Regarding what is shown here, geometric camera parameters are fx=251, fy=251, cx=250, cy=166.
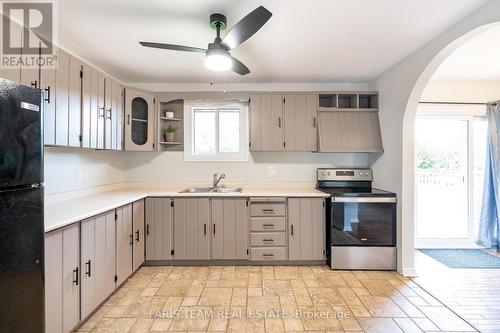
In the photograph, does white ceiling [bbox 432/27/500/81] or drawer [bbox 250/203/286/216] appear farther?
drawer [bbox 250/203/286/216]

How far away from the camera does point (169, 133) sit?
3488mm

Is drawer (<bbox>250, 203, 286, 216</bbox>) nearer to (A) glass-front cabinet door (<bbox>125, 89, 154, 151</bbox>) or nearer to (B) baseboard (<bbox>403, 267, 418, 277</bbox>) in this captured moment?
(B) baseboard (<bbox>403, 267, 418, 277</bbox>)

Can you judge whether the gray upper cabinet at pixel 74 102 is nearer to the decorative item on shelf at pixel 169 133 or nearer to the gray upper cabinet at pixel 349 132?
the decorative item on shelf at pixel 169 133

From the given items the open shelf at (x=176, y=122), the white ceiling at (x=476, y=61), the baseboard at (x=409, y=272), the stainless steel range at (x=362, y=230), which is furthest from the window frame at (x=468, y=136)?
the open shelf at (x=176, y=122)

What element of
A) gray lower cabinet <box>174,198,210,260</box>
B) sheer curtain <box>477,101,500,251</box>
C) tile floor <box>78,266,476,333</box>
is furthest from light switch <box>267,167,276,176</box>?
sheer curtain <box>477,101,500,251</box>

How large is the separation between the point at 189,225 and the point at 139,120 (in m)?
1.48

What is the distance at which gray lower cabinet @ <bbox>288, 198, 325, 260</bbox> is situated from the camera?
3.03m

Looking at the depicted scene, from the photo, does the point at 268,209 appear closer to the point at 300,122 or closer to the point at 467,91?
the point at 300,122

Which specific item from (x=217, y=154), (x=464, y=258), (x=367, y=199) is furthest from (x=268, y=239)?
(x=464, y=258)

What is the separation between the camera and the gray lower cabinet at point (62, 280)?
159 centimetres

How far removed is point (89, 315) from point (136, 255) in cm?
80

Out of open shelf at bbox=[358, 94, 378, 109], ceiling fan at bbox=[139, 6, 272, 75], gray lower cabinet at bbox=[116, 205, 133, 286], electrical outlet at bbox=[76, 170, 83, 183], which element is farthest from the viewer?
open shelf at bbox=[358, 94, 378, 109]

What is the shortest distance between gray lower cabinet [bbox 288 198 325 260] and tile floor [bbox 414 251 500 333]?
3.53 feet

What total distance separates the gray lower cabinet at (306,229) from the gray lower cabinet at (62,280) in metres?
2.13
